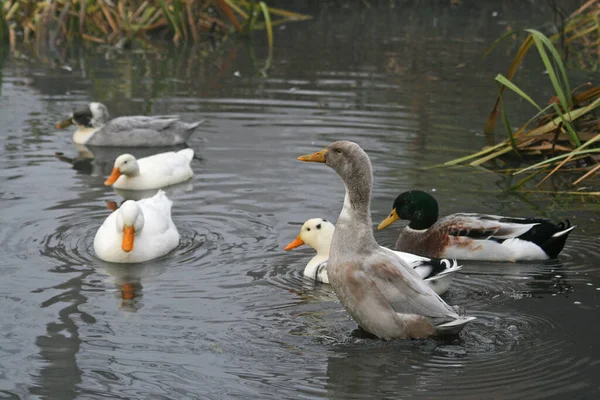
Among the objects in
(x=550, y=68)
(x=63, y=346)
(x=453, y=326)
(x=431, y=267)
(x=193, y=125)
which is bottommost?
(x=63, y=346)

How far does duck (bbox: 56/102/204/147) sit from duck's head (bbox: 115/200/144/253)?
390cm

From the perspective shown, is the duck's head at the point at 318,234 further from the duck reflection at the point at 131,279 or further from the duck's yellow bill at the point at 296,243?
the duck reflection at the point at 131,279

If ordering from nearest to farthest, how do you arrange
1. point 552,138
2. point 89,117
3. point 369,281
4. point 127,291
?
point 369,281 < point 127,291 < point 552,138 < point 89,117

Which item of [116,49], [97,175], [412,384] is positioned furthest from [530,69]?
[412,384]

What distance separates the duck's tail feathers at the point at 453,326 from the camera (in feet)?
18.4

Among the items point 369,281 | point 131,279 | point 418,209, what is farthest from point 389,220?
point 369,281

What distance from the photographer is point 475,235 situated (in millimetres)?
7551

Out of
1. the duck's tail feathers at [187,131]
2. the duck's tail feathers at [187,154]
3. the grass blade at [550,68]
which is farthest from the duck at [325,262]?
the duck's tail feathers at [187,131]

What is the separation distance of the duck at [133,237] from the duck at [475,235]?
1772mm

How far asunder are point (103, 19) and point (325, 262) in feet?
45.6

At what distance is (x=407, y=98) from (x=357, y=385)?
9.17 m

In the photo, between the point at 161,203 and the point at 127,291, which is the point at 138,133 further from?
the point at 127,291

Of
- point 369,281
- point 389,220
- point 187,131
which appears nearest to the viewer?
point 369,281

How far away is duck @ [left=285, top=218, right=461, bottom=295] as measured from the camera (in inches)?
257
